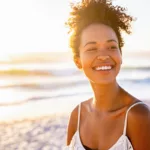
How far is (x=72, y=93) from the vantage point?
22.4 feet

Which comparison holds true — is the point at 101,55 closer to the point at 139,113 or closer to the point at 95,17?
the point at 95,17

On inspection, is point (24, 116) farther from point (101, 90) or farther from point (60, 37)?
point (101, 90)

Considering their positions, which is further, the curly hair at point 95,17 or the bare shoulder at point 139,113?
the curly hair at point 95,17

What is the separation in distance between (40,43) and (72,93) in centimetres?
177

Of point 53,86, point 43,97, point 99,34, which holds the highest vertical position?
point 99,34

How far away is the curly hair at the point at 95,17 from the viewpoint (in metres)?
2.12

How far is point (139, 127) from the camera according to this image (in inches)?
78.2

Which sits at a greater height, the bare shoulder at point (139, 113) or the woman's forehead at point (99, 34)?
the woman's forehead at point (99, 34)

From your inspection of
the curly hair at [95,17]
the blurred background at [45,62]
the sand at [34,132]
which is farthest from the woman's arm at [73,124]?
the blurred background at [45,62]

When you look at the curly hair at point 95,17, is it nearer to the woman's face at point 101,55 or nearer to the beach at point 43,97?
the woman's face at point 101,55

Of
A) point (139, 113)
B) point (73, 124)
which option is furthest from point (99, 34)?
point (73, 124)

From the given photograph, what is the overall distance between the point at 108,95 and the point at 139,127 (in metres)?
0.26

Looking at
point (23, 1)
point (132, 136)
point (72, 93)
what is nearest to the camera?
point (132, 136)

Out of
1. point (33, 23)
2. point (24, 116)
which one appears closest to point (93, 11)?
point (24, 116)
